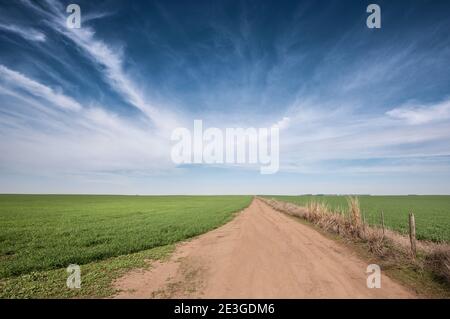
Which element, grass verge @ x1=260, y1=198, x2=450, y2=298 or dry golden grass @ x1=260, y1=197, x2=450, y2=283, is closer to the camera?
grass verge @ x1=260, y1=198, x2=450, y2=298

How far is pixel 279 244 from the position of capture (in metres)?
12.2

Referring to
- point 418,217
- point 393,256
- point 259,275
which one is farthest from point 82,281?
point 418,217

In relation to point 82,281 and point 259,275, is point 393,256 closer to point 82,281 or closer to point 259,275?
point 259,275

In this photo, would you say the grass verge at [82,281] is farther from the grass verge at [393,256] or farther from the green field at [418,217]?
the green field at [418,217]

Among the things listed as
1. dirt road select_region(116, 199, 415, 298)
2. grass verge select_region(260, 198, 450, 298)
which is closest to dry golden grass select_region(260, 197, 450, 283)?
grass verge select_region(260, 198, 450, 298)

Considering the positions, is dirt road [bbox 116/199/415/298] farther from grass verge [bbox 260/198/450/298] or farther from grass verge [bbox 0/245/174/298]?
grass verge [bbox 260/198/450/298]

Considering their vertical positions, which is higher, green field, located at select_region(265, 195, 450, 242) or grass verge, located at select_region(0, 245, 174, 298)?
grass verge, located at select_region(0, 245, 174, 298)

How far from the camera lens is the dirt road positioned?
6.35m

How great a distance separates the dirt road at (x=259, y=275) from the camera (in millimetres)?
6352

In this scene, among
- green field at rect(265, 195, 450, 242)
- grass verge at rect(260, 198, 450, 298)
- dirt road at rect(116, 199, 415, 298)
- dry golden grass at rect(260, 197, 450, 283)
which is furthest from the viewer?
green field at rect(265, 195, 450, 242)

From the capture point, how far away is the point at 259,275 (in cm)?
755

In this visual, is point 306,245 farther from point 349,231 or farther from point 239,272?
point 239,272

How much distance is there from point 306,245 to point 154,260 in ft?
22.2
